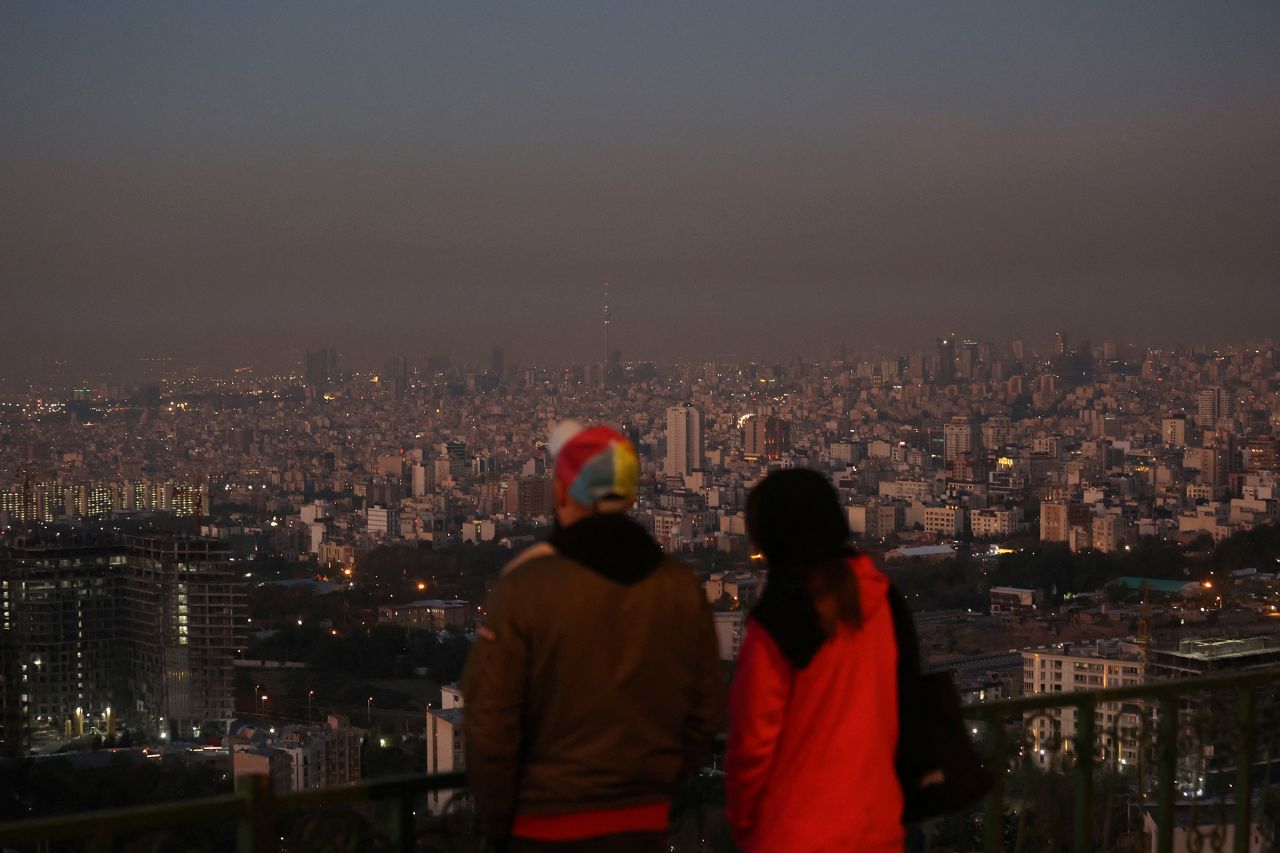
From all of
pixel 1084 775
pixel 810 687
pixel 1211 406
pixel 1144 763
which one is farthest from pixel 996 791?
pixel 1211 406

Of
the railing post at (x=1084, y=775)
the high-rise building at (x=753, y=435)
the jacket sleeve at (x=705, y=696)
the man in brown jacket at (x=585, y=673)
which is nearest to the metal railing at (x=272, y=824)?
the man in brown jacket at (x=585, y=673)

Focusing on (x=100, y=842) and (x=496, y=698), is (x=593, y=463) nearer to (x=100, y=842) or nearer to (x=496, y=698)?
(x=496, y=698)

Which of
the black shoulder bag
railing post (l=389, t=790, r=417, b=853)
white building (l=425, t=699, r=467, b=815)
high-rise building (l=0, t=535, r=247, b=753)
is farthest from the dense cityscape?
railing post (l=389, t=790, r=417, b=853)

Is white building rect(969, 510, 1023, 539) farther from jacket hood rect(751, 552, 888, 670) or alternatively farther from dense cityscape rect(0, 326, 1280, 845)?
jacket hood rect(751, 552, 888, 670)

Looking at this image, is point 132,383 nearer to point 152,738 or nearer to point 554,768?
point 152,738

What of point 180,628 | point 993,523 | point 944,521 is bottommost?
point 180,628

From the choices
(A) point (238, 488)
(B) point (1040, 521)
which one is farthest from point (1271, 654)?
(A) point (238, 488)

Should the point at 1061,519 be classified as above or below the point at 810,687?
below

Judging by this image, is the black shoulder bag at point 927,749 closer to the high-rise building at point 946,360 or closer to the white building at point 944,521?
the white building at point 944,521
